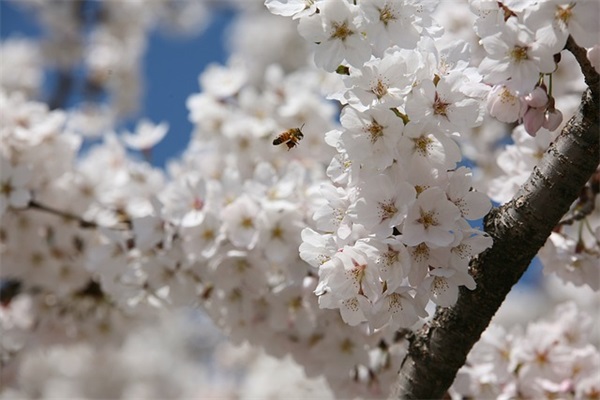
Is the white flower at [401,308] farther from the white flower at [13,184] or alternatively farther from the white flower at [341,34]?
the white flower at [13,184]

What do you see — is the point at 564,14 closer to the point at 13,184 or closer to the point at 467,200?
the point at 467,200

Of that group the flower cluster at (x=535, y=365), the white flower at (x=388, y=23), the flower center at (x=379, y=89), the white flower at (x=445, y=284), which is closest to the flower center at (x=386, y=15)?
the white flower at (x=388, y=23)

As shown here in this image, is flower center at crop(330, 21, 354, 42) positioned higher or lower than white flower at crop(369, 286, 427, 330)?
higher

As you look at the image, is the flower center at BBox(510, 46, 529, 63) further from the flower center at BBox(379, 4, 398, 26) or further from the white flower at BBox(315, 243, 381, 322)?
the white flower at BBox(315, 243, 381, 322)

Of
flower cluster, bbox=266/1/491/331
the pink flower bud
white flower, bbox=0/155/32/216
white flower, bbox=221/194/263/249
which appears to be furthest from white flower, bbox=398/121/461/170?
white flower, bbox=0/155/32/216

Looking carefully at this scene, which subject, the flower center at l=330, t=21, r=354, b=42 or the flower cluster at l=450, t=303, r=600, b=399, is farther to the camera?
the flower cluster at l=450, t=303, r=600, b=399

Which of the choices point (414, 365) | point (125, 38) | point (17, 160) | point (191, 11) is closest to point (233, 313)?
point (414, 365)

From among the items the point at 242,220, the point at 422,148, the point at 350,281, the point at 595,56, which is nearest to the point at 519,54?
the point at 595,56
